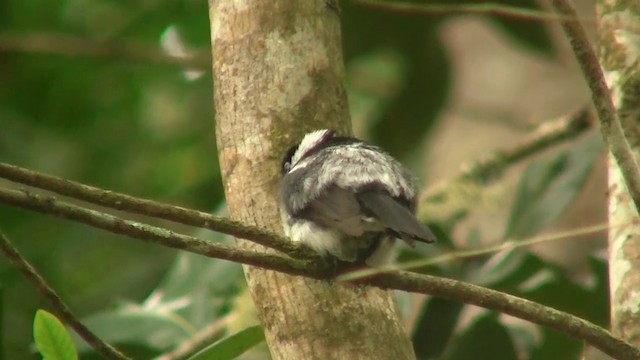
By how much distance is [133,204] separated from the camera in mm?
2547

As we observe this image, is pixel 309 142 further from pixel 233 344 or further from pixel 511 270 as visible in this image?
pixel 511 270

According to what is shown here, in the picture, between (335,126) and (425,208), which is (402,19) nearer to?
(425,208)

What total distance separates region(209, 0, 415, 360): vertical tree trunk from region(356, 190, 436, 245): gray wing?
11.8 inches

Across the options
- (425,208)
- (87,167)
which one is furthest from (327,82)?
(87,167)

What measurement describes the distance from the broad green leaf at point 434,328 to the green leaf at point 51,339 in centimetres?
187

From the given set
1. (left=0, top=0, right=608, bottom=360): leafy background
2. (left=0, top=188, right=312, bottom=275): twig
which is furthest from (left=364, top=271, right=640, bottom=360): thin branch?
(left=0, top=0, right=608, bottom=360): leafy background

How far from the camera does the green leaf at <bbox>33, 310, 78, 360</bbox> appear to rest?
2674 millimetres

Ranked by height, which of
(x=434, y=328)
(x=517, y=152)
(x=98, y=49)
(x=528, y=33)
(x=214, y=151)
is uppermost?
(x=98, y=49)

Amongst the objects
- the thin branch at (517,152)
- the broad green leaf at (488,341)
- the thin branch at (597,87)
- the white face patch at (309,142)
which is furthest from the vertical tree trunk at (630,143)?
the thin branch at (517,152)

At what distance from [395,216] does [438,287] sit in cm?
36

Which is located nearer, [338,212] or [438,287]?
[438,287]

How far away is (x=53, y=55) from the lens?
6.98m

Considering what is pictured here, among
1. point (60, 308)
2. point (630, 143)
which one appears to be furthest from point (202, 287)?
point (630, 143)

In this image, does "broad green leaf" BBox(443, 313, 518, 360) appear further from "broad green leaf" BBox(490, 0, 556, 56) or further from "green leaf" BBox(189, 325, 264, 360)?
"broad green leaf" BBox(490, 0, 556, 56)
